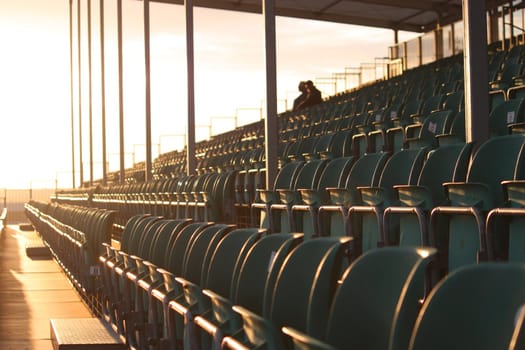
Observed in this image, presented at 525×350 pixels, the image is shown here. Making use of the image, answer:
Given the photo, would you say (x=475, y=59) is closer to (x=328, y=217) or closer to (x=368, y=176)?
(x=368, y=176)

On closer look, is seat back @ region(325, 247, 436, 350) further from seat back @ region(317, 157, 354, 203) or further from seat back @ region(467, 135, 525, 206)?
seat back @ region(317, 157, 354, 203)

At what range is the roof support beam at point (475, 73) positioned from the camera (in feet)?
16.4

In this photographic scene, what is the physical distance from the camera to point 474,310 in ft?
5.77

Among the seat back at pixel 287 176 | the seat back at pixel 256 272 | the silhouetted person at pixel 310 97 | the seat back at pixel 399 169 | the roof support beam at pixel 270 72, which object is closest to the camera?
the seat back at pixel 256 272

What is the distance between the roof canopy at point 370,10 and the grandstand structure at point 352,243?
41.4 ft

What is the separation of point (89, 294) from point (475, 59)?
4339 mm

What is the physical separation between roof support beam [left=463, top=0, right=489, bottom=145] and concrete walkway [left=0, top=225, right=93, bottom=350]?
3060 millimetres

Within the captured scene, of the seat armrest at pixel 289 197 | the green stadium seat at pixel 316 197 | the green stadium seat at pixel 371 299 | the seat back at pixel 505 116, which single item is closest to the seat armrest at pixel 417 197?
the green stadium seat at pixel 316 197

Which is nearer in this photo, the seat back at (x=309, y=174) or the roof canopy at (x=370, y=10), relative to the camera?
the seat back at (x=309, y=174)

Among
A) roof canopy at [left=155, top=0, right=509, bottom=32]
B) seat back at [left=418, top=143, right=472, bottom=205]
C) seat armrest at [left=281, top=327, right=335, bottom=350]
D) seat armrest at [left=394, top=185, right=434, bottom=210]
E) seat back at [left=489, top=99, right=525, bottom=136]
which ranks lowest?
seat armrest at [left=281, top=327, right=335, bottom=350]

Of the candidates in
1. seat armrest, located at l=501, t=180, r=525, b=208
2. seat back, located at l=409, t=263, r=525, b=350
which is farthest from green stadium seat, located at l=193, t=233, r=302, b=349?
seat back, located at l=409, t=263, r=525, b=350

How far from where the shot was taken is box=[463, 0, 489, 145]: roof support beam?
16.4 ft

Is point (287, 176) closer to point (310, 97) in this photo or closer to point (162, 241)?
point (162, 241)

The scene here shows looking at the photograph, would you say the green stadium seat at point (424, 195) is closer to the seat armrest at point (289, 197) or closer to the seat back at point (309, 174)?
the seat armrest at point (289, 197)
